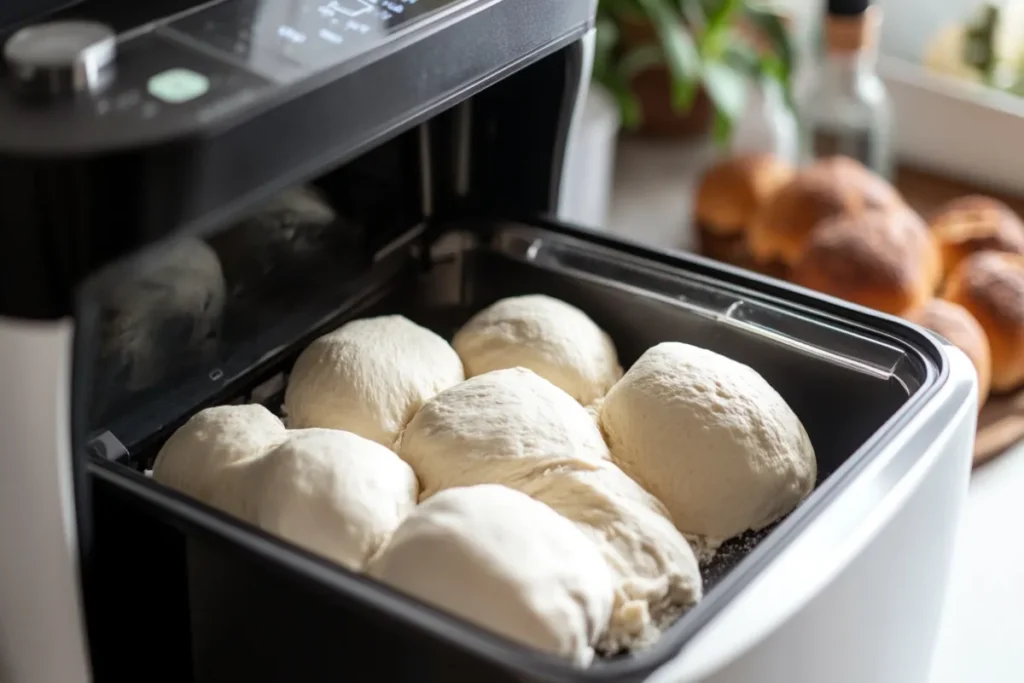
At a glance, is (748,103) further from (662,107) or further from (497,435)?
(497,435)

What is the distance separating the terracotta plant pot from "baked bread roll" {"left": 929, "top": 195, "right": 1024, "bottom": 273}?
28 cm

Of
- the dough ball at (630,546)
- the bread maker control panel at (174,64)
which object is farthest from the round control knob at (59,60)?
the dough ball at (630,546)

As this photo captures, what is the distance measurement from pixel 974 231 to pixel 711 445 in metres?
0.49

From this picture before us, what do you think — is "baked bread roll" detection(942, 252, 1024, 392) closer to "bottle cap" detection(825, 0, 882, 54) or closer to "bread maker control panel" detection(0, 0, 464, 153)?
"bottle cap" detection(825, 0, 882, 54)

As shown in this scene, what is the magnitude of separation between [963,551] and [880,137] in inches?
17.2

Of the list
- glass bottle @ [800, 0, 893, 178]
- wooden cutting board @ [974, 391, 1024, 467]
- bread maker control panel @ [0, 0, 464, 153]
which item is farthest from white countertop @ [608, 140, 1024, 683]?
bread maker control panel @ [0, 0, 464, 153]

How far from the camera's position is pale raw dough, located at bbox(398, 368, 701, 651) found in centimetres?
48

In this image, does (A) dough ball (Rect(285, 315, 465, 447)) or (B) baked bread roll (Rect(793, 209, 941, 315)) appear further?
(B) baked bread roll (Rect(793, 209, 941, 315))

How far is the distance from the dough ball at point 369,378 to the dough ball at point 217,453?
0.09 feet

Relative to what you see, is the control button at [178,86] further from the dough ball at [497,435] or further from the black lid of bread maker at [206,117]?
the dough ball at [497,435]

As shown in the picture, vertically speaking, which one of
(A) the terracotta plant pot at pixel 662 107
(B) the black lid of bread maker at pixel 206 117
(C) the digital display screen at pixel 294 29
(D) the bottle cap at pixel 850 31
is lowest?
(A) the terracotta plant pot at pixel 662 107

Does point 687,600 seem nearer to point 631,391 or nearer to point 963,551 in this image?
point 631,391

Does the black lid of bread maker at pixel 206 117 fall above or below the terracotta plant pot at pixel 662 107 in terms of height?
above

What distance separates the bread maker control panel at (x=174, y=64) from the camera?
386mm
